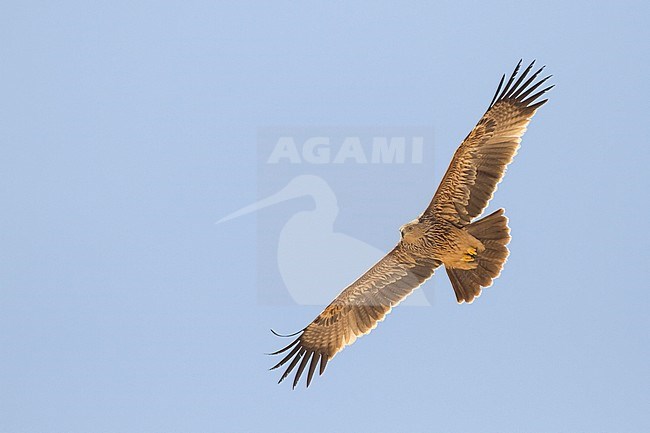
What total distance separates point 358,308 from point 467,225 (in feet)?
6.82

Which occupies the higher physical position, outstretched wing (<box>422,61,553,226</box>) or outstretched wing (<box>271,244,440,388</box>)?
outstretched wing (<box>422,61,553,226</box>)

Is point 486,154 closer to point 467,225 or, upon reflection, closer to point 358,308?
point 467,225

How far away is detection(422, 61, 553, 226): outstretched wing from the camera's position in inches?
466

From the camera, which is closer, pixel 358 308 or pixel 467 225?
pixel 467 225

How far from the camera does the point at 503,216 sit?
11.8m

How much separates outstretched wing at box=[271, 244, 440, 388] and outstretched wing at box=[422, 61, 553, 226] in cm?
93

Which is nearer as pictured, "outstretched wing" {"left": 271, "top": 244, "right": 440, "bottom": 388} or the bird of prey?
the bird of prey

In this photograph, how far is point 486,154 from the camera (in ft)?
38.9

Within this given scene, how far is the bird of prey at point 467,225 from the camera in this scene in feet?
38.9

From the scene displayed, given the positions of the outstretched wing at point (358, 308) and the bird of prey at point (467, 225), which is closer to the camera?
the bird of prey at point (467, 225)

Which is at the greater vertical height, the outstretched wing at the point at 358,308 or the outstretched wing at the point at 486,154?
the outstretched wing at the point at 486,154

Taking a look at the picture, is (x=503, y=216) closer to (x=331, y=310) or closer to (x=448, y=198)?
(x=448, y=198)

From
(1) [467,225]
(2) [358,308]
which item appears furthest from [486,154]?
(2) [358,308]

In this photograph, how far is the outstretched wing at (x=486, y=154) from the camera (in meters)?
11.8
